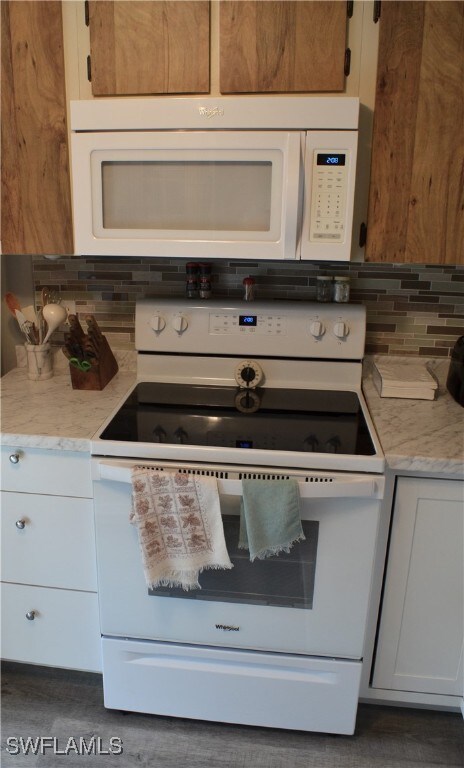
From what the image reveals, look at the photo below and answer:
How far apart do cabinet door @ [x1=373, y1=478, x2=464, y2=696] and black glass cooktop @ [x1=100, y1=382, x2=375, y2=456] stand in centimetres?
23

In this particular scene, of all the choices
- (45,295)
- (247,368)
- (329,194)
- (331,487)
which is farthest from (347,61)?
(45,295)

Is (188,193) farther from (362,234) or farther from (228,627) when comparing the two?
(228,627)

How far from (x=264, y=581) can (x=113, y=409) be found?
2.14 feet

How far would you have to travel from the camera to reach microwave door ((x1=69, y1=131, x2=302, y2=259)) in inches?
60.8

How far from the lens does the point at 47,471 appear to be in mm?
1653

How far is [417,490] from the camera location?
5.10 feet

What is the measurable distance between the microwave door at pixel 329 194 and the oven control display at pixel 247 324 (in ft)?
1.09

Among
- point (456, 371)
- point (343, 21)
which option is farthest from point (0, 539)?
point (343, 21)

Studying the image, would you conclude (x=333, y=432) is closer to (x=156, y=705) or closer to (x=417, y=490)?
(x=417, y=490)

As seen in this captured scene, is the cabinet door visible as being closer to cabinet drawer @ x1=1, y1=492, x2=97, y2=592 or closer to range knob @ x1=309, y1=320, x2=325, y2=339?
range knob @ x1=309, y1=320, x2=325, y2=339

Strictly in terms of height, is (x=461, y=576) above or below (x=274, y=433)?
below

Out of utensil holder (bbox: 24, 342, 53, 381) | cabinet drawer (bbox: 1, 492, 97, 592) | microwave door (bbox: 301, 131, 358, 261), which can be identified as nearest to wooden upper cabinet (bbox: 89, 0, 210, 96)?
microwave door (bbox: 301, 131, 358, 261)

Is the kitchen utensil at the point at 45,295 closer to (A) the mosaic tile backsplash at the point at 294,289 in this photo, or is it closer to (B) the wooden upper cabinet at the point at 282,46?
(A) the mosaic tile backsplash at the point at 294,289

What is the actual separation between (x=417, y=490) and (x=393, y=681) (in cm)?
61
